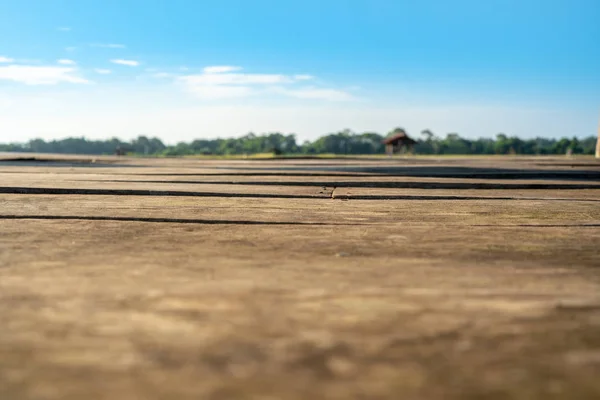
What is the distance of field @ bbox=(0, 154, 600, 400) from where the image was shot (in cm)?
47

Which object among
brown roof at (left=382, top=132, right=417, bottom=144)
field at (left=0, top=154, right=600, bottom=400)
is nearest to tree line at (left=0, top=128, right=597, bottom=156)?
brown roof at (left=382, top=132, right=417, bottom=144)

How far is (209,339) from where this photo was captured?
21.8 inches

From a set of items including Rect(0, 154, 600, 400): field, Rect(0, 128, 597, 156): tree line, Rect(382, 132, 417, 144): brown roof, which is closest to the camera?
Rect(0, 154, 600, 400): field

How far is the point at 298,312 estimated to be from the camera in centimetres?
62

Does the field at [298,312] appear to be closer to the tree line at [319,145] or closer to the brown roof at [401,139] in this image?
the brown roof at [401,139]

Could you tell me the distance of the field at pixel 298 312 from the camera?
1.55 feet

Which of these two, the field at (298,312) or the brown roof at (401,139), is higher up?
the brown roof at (401,139)

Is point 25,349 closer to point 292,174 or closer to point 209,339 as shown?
point 209,339

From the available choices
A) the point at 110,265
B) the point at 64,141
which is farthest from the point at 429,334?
the point at 64,141

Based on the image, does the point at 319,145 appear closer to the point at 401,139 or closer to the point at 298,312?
the point at 401,139

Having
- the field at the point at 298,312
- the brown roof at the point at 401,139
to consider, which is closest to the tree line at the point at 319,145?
the brown roof at the point at 401,139

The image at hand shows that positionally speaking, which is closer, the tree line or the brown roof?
the brown roof

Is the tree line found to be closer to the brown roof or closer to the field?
the brown roof

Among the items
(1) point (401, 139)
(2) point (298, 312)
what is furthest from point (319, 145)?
(2) point (298, 312)
